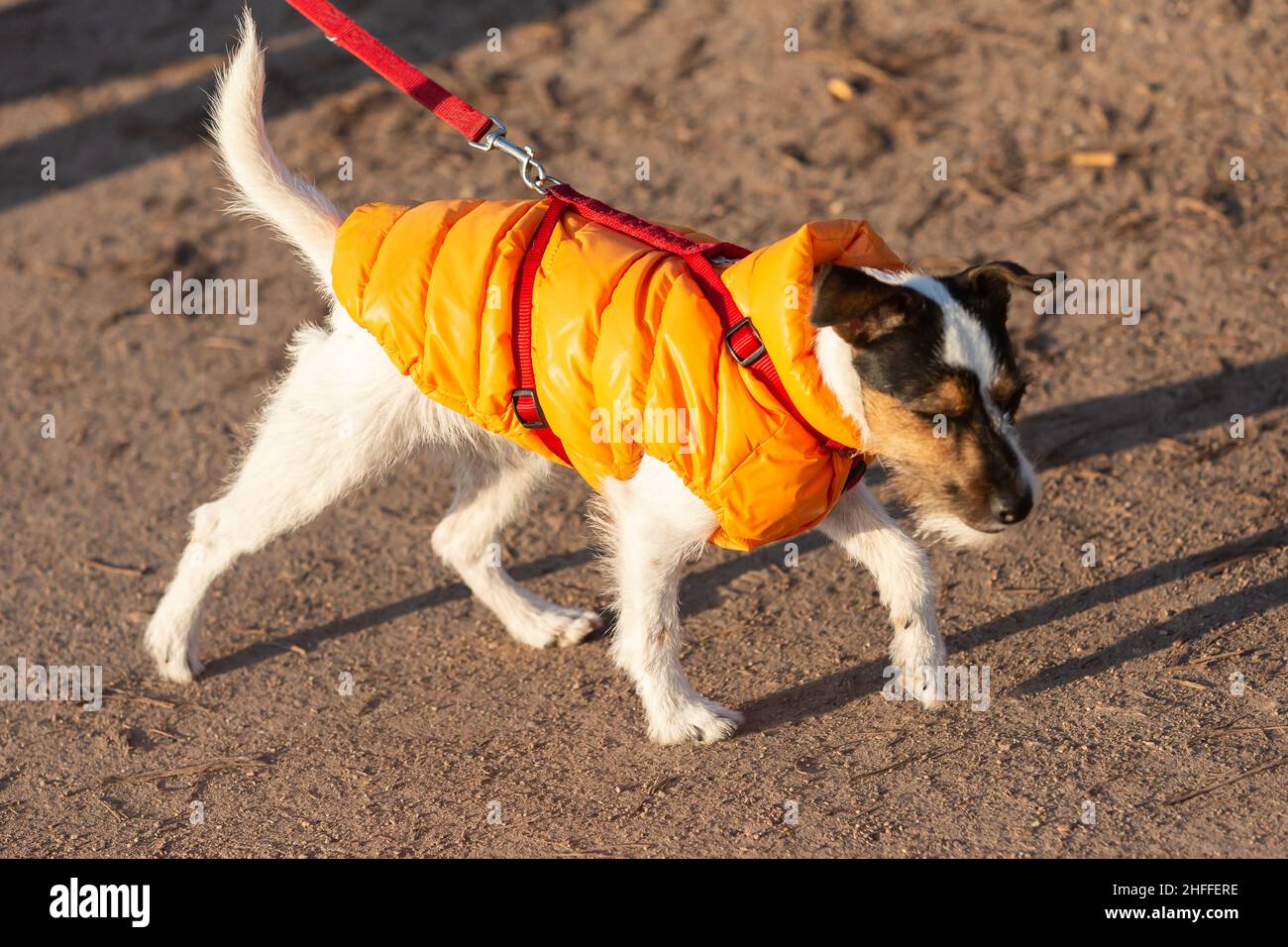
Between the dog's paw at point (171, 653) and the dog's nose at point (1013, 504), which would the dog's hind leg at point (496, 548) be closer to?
the dog's paw at point (171, 653)

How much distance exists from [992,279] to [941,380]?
38 centimetres

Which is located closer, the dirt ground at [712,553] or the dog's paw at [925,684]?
the dirt ground at [712,553]

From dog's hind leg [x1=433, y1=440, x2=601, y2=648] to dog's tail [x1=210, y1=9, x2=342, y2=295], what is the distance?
943mm

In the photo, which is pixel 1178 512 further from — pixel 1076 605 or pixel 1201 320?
pixel 1201 320

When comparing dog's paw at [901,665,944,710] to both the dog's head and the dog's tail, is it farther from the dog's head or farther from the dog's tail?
the dog's tail

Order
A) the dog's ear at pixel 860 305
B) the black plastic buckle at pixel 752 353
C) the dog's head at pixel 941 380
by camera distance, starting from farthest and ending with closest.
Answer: the black plastic buckle at pixel 752 353, the dog's head at pixel 941 380, the dog's ear at pixel 860 305

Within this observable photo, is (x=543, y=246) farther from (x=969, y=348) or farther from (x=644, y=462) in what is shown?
(x=969, y=348)

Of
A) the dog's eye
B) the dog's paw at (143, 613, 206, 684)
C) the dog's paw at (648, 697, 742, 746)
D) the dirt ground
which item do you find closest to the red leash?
the dog's eye

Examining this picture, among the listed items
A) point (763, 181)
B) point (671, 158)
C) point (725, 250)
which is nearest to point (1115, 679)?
point (725, 250)

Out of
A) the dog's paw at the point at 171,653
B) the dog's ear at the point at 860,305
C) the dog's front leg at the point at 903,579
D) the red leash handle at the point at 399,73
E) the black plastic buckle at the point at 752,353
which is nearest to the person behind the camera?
the dog's ear at the point at 860,305

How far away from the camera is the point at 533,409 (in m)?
4.43

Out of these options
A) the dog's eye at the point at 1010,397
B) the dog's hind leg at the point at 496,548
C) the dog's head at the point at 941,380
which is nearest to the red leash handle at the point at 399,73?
the dog's hind leg at the point at 496,548

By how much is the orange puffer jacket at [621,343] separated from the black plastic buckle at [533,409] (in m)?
0.02

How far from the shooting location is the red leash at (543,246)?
4.11 m
